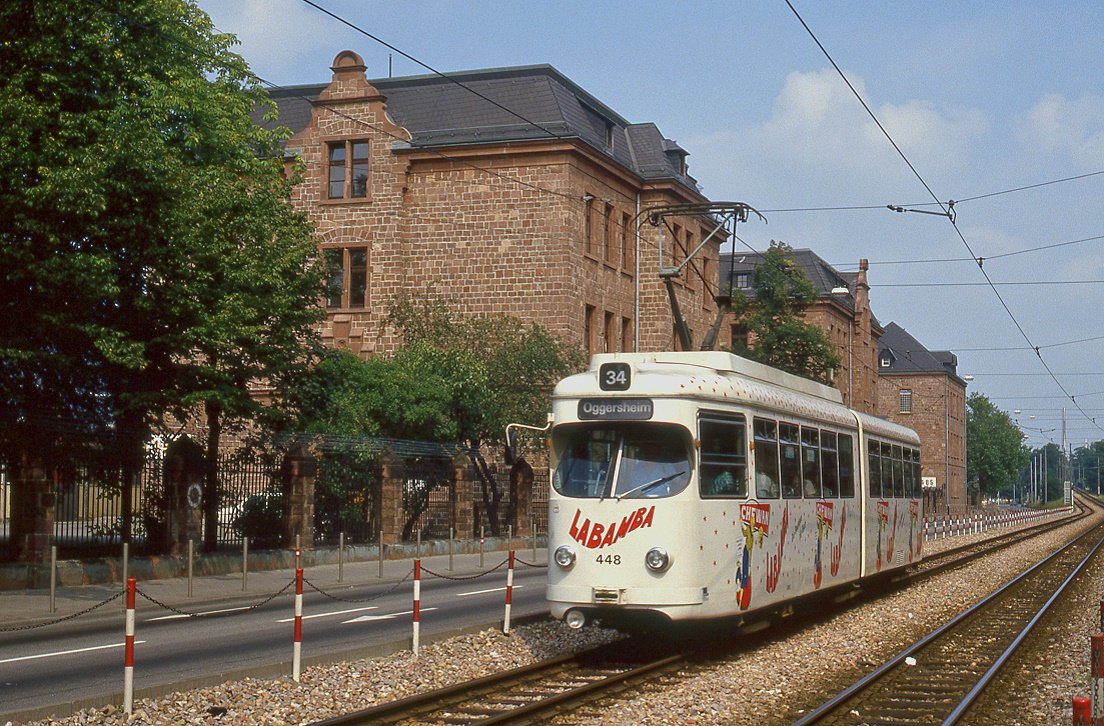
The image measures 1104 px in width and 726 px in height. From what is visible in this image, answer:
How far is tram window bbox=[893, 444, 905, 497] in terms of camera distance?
25.2 m

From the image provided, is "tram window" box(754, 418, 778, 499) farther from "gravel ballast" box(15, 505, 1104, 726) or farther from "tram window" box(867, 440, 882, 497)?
"tram window" box(867, 440, 882, 497)

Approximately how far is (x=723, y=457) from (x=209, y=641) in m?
6.58

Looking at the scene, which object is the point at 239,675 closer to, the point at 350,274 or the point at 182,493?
the point at 182,493

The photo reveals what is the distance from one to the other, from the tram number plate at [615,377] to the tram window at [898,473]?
1112cm

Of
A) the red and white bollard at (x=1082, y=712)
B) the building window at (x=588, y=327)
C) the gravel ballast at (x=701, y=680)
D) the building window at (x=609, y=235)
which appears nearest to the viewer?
the red and white bollard at (x=1082, y=712)

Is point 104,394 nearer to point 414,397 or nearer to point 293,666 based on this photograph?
point 414,397

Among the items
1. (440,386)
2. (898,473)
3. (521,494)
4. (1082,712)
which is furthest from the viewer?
(521,494)

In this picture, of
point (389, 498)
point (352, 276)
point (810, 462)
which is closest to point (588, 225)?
point (352, 276)

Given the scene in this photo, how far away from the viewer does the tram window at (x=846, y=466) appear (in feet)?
67.8

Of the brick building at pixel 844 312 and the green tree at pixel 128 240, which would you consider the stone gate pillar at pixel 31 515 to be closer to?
the green tree at pixel 128 240

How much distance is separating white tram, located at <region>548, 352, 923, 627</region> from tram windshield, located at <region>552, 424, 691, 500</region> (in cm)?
1

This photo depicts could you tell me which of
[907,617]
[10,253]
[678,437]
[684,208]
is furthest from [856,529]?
[10,253]

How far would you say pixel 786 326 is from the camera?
184 ft

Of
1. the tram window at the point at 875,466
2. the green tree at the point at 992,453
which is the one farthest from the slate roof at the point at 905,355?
the tram window at the point at 875,466
